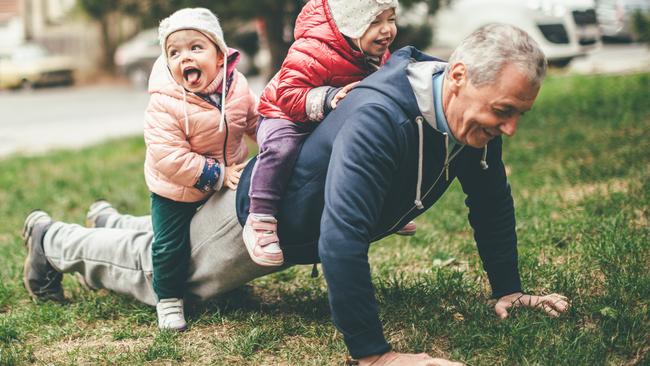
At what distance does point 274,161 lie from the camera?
9.86 ft

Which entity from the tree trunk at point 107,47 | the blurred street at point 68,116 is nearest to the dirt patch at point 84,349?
the blurred street at point 68,116

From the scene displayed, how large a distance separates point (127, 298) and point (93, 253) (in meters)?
0.28

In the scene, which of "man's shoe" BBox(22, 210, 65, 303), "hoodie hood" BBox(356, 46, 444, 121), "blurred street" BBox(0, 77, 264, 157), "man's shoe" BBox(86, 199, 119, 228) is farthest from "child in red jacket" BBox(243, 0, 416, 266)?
"blurred street" BBox(0, 77, 264, 157)

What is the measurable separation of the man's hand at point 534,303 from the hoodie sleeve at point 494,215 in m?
0.04

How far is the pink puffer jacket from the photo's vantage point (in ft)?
10.8

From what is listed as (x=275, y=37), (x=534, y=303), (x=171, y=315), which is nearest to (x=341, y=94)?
(x=534, y=303)

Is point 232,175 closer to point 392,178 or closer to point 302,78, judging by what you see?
point 302,78

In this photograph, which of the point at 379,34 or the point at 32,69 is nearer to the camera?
the point at 379,34

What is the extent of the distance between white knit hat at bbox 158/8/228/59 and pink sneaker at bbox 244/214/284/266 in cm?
79

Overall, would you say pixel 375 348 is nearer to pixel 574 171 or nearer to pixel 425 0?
pixel 574 171

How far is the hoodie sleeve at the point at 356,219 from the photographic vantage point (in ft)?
8.45

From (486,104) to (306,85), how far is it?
2.50 feet

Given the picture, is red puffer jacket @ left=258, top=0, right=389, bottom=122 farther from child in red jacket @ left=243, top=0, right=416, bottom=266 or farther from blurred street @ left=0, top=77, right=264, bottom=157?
blurred street @ left=0, top=77, right=264, bottom=157

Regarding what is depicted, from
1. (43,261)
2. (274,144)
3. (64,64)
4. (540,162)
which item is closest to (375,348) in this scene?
(274,144)
